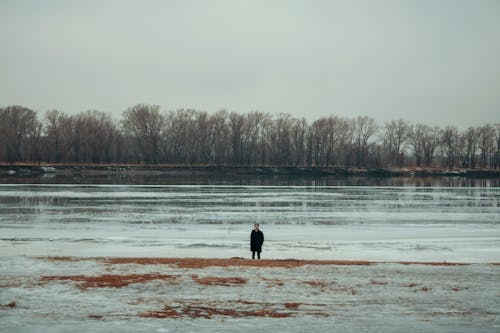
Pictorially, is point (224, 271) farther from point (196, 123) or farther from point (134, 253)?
point (196, 123)

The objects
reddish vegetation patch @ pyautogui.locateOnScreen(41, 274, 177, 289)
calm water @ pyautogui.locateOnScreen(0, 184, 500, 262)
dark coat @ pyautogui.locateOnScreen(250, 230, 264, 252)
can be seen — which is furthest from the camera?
calm water @ pyautogui.locateOnScreen(0, 184, 500, 262)

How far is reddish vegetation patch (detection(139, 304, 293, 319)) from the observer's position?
12.2 metres

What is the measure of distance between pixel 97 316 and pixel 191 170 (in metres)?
106

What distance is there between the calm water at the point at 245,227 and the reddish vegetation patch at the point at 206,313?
8.97 metres

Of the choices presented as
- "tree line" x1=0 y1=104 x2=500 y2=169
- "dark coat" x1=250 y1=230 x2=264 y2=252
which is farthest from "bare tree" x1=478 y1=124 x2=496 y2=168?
"dark coat" x1=250 y1=230 x2=264 y2=252

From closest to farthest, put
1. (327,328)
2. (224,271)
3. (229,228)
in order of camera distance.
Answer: (327,328), (224,271), (229,228)

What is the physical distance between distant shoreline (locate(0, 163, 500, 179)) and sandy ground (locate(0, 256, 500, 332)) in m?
92.4

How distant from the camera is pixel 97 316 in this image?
12.0m

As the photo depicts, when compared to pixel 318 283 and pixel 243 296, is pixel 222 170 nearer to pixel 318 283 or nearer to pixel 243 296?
pixel 318 283

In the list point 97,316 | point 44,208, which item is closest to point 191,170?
point 44,208

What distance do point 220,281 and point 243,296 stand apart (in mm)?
1792

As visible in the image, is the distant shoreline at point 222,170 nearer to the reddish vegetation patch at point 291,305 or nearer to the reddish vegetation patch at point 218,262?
the reddish vegetation patch at point 218,262

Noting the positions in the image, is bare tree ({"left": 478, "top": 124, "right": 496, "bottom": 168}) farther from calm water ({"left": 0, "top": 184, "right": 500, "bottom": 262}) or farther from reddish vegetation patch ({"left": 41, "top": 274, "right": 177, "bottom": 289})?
reddish vegetation patch ({"left": 41, "top": 274, "right": 177, "bottom": 289})

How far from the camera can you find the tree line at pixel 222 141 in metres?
122
